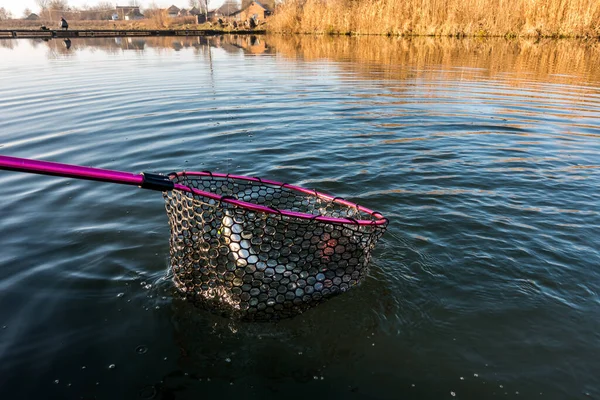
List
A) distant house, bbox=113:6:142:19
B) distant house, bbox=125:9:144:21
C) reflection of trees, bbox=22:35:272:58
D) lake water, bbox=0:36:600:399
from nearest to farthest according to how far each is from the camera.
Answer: lake water, bbox=0:36:600:399
reflection of trees, bbox=22:35:272:58
distant house, bbox=125:9:144:21
distant house, bbox=113:6:142:19

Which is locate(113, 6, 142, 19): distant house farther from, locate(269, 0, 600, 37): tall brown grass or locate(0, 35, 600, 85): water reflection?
locate(0, 35, 600, 85): water reflection

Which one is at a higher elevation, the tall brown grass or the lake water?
the tall brown grass

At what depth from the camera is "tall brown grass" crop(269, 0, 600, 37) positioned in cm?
3328

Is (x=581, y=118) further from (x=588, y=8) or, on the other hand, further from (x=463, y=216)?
(x=588, y=8)

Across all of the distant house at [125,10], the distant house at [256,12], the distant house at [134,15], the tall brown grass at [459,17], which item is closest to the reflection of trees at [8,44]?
the tall brown grass at [459,17]

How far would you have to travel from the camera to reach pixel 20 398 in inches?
119

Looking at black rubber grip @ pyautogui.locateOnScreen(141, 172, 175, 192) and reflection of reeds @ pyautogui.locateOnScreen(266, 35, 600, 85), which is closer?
black rubber grip @ pyautogui.locateOnScreen(141, 172, 175, 192)

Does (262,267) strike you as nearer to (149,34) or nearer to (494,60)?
(494,60)

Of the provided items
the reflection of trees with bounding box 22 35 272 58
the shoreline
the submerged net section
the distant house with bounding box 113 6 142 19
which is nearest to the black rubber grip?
the submerged net section

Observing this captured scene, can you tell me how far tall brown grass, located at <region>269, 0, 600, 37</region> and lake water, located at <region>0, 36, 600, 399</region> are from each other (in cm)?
2898

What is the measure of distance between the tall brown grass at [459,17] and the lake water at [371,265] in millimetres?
28981

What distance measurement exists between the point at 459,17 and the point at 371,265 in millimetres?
41444

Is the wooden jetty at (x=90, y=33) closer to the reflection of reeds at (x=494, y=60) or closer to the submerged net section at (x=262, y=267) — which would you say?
the reflection of reeds at (x=494, y=60)

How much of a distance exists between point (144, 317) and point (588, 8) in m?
42.5
